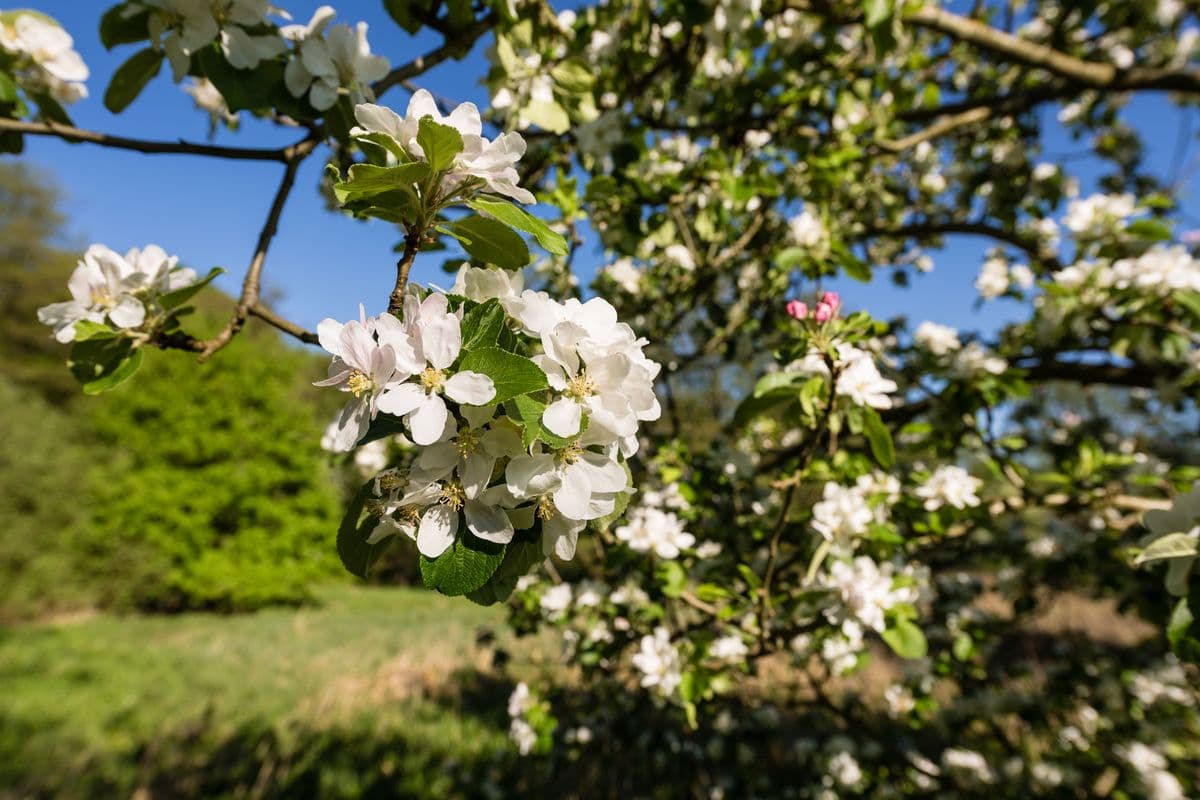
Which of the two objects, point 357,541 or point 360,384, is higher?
point 360,384

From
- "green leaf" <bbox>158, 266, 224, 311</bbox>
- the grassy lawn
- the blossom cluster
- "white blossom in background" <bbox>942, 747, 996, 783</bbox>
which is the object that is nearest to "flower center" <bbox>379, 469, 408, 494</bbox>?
the blossom cluster

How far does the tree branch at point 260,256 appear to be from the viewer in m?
0.98

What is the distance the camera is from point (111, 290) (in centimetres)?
102

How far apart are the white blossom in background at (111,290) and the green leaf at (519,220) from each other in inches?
27.5

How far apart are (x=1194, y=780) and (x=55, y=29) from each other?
5.72 m

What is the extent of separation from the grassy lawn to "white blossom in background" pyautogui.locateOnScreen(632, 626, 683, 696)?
3.08m

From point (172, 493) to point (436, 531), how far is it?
13093 millimetres

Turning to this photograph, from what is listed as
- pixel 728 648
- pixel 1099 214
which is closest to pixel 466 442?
pixel 728 648

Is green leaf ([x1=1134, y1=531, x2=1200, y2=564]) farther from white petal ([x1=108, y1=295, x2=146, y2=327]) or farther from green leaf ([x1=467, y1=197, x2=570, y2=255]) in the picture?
white petal ([x1=108, y1=295, x2=146, y2=327])

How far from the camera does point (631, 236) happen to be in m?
1.71

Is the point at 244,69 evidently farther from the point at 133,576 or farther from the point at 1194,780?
the point at 133,576

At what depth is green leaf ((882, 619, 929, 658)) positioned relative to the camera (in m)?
1.34

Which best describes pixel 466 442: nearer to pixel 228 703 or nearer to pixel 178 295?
pixel 178 295

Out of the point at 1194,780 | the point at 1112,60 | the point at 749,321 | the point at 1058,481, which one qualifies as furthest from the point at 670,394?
the point at 1112,60
